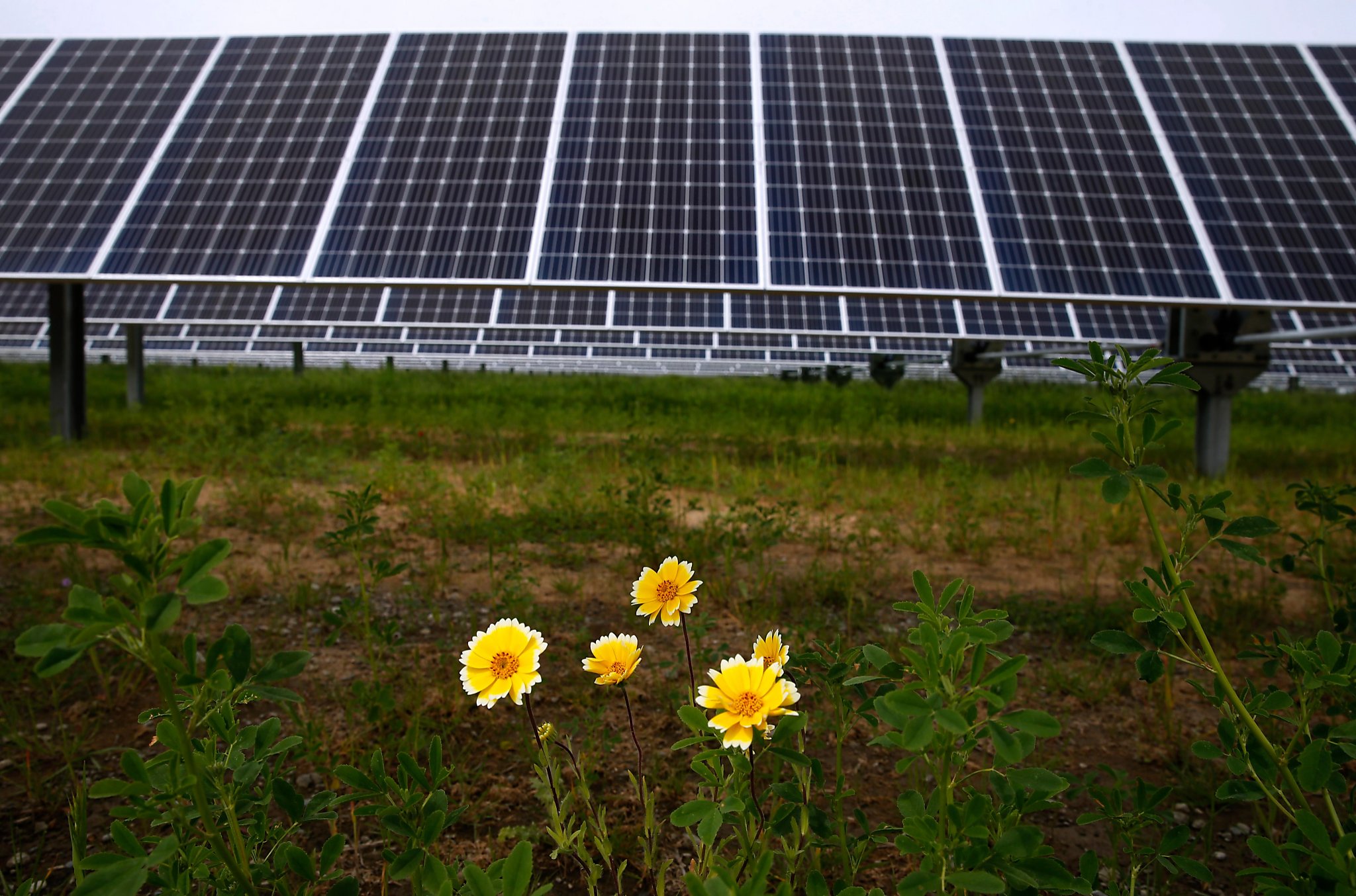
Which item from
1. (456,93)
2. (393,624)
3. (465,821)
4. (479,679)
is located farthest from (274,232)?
(479,679)

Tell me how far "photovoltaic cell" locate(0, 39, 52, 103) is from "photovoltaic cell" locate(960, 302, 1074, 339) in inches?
509

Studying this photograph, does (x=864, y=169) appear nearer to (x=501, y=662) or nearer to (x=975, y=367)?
(x=975, y=367)

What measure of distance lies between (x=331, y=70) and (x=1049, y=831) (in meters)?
10.6

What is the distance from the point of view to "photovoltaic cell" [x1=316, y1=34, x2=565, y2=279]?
267 inches

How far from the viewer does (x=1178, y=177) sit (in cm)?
761

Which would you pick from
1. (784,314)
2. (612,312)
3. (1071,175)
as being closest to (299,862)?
(1071,175)

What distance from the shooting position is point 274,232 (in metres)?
7.09

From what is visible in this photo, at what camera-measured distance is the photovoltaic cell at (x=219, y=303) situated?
1372 cm

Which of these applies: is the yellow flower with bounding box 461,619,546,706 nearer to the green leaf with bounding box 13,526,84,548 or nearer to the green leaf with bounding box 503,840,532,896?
the green leaf with bounding box 503,840,532,896

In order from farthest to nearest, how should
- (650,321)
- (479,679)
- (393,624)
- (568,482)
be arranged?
(650,321) < (568,482) < (393,624) < (479,679)

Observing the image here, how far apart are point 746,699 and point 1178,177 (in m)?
8.66

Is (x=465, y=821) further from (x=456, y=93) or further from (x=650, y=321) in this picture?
(x=650, y=321)

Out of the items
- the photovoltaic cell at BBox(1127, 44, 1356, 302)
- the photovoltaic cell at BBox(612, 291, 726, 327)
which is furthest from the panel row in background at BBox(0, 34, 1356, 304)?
the photovoltaic cell at BBox(612, 291, 726, 327)

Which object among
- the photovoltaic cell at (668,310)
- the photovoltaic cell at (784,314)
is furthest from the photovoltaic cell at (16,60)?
the photovoltaic cell at (784,314)
